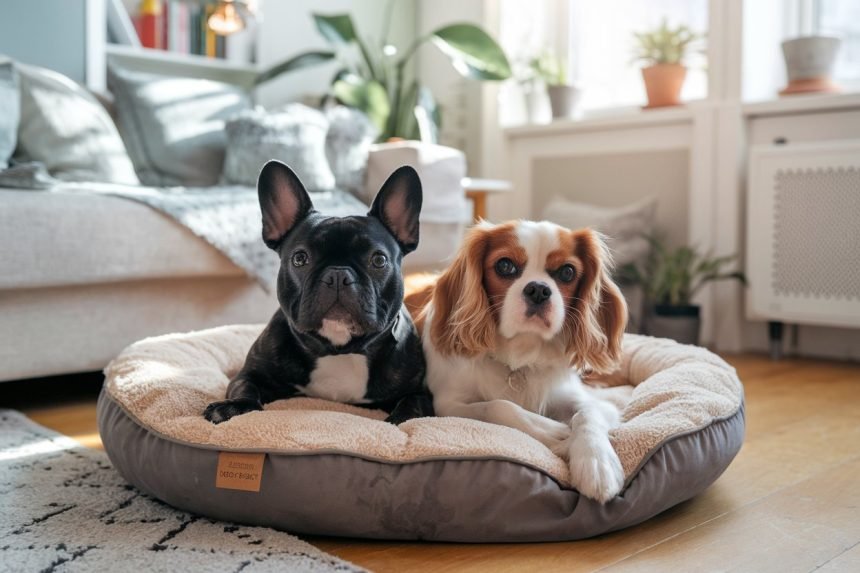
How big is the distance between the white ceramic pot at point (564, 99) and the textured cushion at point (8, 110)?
2.95 m

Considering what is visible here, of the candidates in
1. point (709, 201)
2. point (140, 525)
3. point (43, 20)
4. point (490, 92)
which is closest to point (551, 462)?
point (140, 525)

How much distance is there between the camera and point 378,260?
1793 mm

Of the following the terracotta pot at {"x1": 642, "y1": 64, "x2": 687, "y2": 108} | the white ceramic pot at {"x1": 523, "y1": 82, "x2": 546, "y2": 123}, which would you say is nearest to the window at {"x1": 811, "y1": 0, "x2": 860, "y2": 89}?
the terracotta pot at {"x1": 642, "y1": 64, "x2": 687, "y2": 108}

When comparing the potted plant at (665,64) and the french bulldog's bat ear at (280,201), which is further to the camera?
the potted plant at (665,64)

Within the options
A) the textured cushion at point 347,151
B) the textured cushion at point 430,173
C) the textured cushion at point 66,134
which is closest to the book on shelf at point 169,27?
the textured cushion at point 66,134

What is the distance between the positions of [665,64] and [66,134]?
2942 mm

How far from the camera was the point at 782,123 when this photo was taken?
417 cm

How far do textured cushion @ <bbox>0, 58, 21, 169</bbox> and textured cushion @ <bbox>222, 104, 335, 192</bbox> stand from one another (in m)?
0.87

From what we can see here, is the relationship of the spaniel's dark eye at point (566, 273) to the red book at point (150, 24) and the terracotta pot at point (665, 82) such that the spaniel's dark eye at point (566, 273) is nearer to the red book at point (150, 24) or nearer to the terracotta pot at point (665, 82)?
the terracotta pot at point (665, 82)

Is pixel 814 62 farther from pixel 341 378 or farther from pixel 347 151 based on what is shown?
pixel 341 378

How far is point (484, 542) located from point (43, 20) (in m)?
3.56

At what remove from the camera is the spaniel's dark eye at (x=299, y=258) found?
178cm

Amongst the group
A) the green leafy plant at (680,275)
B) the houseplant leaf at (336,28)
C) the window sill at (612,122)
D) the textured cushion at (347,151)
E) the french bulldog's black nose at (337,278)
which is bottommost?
the green leafy plant at (680,275)

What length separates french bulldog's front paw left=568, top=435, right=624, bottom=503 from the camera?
60.7 inches
